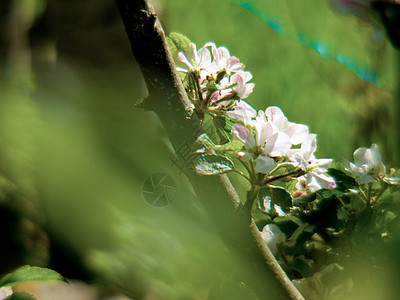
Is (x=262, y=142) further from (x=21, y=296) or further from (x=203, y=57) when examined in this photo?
(x=21, y=296)

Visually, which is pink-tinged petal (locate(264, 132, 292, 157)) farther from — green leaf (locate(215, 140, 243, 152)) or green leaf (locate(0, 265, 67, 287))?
green leaf (locate(0, 265, 67, 287))

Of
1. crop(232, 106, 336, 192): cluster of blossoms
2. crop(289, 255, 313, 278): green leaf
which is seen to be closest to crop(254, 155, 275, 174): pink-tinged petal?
crop(232, 106, 336, 192): cluster of blossoms

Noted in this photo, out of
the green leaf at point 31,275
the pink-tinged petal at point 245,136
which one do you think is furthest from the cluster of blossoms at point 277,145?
the green leaf at point 31,275

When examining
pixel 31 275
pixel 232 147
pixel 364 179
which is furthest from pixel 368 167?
pixel 31 275

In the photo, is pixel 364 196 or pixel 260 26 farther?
pixel 260 26

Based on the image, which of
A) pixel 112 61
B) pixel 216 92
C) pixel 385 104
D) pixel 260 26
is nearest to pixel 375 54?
pixel 385 104

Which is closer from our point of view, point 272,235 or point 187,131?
point 187,131

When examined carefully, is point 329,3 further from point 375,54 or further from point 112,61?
point 112,61
